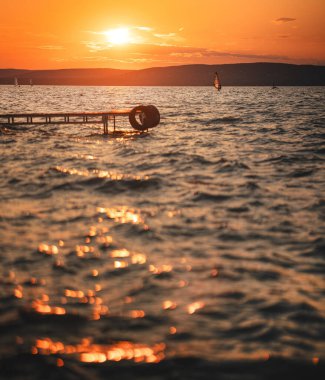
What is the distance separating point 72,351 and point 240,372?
202cm

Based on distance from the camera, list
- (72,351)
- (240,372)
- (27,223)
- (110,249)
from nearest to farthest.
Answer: (240,372) < (72,351) < (110,249) < (27,223)

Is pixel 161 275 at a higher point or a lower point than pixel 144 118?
lower

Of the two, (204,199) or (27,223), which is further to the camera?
(204,199)

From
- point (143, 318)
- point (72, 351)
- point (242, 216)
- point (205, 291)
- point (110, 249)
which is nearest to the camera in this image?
point (72, 351)

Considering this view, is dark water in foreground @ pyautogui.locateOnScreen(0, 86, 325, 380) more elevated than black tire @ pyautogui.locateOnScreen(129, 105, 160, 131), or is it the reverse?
black tire @ pyautogui.locateOnScreen(129, 105, 160, 131)

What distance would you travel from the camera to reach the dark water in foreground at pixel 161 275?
4789 mm

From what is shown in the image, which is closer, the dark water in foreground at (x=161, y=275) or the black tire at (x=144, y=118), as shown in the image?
the dark water in foreground at (x=161, y=275)

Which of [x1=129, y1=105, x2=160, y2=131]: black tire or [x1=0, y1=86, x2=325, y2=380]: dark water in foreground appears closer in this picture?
[x1=0, y1=86, x2=325, y2=380]: dark water in foreground

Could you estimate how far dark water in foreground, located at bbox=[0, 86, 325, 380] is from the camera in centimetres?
479

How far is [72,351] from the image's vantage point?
4.86 metres

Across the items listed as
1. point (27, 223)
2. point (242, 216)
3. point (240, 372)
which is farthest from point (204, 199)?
point (240, 372)

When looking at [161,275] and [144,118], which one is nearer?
Answer: [161,275]

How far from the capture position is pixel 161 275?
6.86 m

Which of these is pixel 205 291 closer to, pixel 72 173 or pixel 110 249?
pixel 110 249
